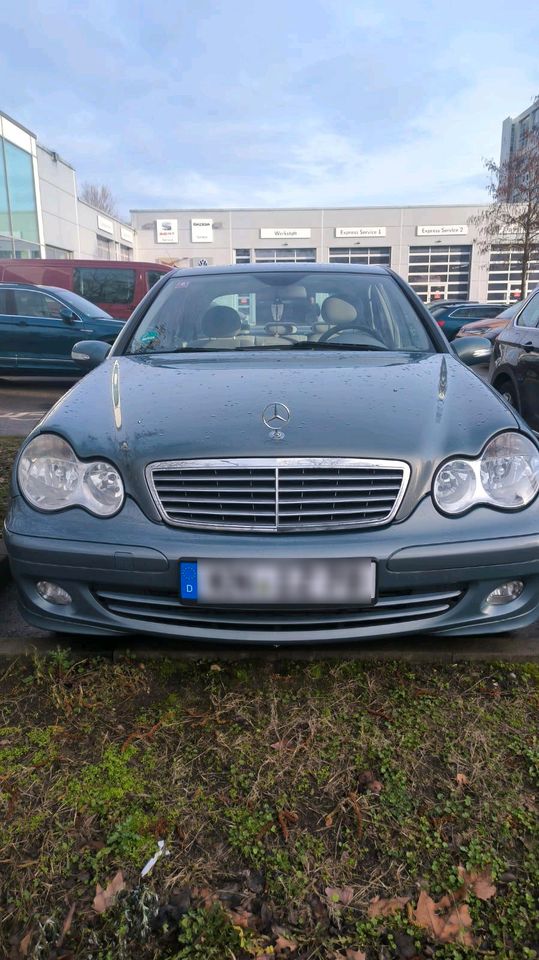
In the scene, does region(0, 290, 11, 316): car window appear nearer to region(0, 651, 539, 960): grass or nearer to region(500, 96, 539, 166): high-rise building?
region(0, 651, 539, 960): grass

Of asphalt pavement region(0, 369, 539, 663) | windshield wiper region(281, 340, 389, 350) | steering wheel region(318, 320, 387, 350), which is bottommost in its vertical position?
asphalt pavement region(0, 369, 539, 663)

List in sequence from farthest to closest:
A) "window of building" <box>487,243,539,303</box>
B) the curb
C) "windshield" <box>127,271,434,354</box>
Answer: "window of building" <box>487,243,539,303</box>
"windshield" <box>127,271,434,354</box>
the curb

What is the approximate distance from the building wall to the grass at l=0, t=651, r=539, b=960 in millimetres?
39256

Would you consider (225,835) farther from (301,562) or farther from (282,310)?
(282,310)

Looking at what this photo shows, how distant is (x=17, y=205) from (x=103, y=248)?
11738 mm

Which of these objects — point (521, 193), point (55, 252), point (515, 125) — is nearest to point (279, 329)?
point (521, 193)

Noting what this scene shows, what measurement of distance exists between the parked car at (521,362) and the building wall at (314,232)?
1376 inches

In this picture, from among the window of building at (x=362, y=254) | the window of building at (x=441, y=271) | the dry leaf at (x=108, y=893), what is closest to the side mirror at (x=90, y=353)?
the dry leaf at (x=108, y=893)

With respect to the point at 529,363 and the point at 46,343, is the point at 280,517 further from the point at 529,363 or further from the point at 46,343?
the point at 46,343

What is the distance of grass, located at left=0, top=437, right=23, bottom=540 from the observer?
3650 millimetres

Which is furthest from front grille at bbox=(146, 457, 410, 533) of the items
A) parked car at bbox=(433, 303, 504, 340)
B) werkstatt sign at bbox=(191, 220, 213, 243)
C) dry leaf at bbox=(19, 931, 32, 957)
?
werkstatt sign at bbox=(191, 220, 213, 243)

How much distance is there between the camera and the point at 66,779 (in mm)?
1715

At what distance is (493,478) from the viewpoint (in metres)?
2.03

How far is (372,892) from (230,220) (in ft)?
137
